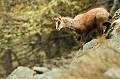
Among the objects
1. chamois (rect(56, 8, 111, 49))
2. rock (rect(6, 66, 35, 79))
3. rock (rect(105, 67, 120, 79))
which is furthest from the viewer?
rock (rect(6, 66, 35, 79))

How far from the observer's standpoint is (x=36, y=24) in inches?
773

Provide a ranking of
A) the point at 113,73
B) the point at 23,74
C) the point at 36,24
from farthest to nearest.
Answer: the point at 36,24
the point at 23,74
the point at 113,73

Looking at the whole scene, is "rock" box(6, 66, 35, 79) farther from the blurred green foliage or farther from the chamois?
the blurred green foliage

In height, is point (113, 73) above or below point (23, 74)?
above

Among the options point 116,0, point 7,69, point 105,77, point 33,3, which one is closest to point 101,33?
point 105,77

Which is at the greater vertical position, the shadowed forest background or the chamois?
the chamois

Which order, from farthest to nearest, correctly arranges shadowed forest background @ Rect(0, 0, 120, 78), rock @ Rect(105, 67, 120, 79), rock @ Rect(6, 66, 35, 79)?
shadowed forest background @ Rect(0, 0, 120, 78)
rock @ Rect(6, 66, 35, 79)
rock @ Rect(105, 67, 120, 79)

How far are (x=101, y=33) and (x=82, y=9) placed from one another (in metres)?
9.95

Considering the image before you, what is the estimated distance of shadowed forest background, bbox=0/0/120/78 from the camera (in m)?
19.4

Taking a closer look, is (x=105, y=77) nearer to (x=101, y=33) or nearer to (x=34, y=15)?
(x=101, y=33)

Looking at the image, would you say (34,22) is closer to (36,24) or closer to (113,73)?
(36,24)

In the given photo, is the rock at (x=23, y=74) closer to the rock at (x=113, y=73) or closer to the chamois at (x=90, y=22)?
the chamois at (x=90, y=22)

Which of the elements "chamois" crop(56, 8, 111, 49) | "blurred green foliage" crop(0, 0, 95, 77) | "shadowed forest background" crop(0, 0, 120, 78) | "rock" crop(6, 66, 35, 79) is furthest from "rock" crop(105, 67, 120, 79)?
"blurred green foliage" crop(0, 0, 95, 77)

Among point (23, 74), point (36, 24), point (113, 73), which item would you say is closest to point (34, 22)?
point (36, 24)
